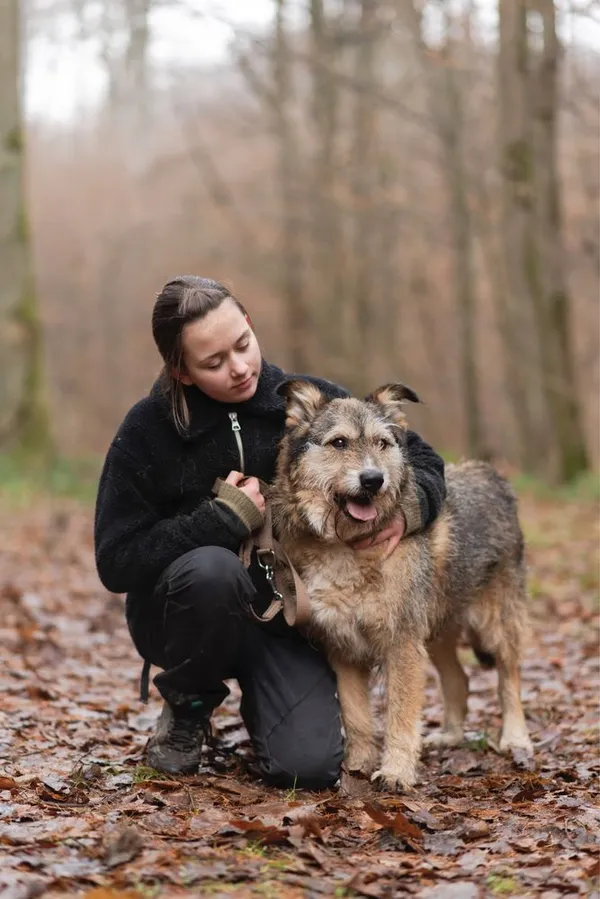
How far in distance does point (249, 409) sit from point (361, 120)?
64.8 feet

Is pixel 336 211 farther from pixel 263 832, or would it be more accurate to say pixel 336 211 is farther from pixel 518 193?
pixel 263 832

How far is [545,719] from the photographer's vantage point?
574cm

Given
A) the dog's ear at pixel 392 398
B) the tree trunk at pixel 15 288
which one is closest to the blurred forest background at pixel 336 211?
the tree trunk at pixel 15 288

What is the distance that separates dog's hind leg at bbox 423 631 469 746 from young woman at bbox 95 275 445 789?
966 mm

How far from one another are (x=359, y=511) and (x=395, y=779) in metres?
1.10

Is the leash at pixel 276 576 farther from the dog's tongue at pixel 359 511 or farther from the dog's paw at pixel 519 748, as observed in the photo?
the dog's paw at pixel 519 748

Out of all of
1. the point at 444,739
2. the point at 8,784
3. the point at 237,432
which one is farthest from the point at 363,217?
the point at 8,784

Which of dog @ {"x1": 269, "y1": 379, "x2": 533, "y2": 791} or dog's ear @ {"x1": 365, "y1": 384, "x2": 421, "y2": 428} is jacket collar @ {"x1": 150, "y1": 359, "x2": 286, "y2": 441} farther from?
dog's ear @ {"x1": 365, "y1": 384, "x2": 421, "y2": 428}

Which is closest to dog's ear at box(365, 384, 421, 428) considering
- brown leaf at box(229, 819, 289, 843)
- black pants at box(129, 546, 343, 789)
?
black pants at box(129, 546, 343, 789)

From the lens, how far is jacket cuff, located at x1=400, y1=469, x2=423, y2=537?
456cm

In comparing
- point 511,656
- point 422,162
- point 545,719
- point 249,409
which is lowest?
point 545,719

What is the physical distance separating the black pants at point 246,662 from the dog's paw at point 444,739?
92 cm

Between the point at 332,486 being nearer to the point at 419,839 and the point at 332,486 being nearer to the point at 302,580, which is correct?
the point at 302,580

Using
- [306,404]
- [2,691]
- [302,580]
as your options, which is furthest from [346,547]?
[2,691]
